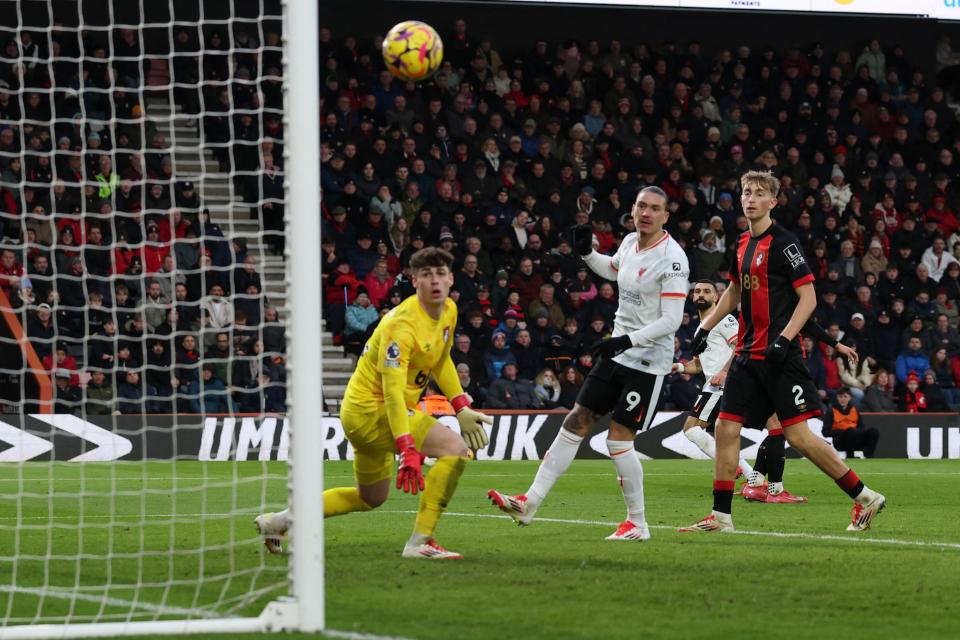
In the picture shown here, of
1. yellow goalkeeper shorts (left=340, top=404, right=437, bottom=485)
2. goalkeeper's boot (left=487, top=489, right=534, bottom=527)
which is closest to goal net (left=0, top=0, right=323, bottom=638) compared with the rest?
yellow goalkeeper shorts (left=340, top=404, right=437, bottom=485)

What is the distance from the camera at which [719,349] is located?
1410 cm

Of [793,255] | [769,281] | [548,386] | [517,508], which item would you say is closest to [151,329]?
[548,386]

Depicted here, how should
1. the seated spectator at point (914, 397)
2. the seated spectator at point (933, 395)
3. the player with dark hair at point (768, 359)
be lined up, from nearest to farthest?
1. the player with dark hair at point (768, 359)
2. the seated spectator at point (914, 397)
3. the seated spectator at point (933, 395)

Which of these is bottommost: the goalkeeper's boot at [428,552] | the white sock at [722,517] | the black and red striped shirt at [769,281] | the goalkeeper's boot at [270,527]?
the white sock at [722,517]

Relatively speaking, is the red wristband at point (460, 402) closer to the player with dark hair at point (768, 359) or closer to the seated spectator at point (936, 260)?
the player with dark hair at point (768, 359)

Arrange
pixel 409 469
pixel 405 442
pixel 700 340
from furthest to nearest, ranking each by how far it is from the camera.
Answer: pixel 700 340 → pixel 405 442 → pixel 409 469

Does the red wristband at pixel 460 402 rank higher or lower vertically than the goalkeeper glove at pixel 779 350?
lower

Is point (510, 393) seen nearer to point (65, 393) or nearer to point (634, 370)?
point (65, 393)

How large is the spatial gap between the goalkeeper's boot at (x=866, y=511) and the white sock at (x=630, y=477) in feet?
5.49

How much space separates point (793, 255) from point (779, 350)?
0.67 m

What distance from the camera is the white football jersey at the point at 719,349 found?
1377 cm

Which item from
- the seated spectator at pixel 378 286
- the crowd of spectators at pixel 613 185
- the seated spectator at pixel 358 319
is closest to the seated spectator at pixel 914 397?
the crowd of spectators at pixel 613 185

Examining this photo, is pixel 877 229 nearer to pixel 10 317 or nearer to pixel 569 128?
pixel 569 128

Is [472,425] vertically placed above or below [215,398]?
above
